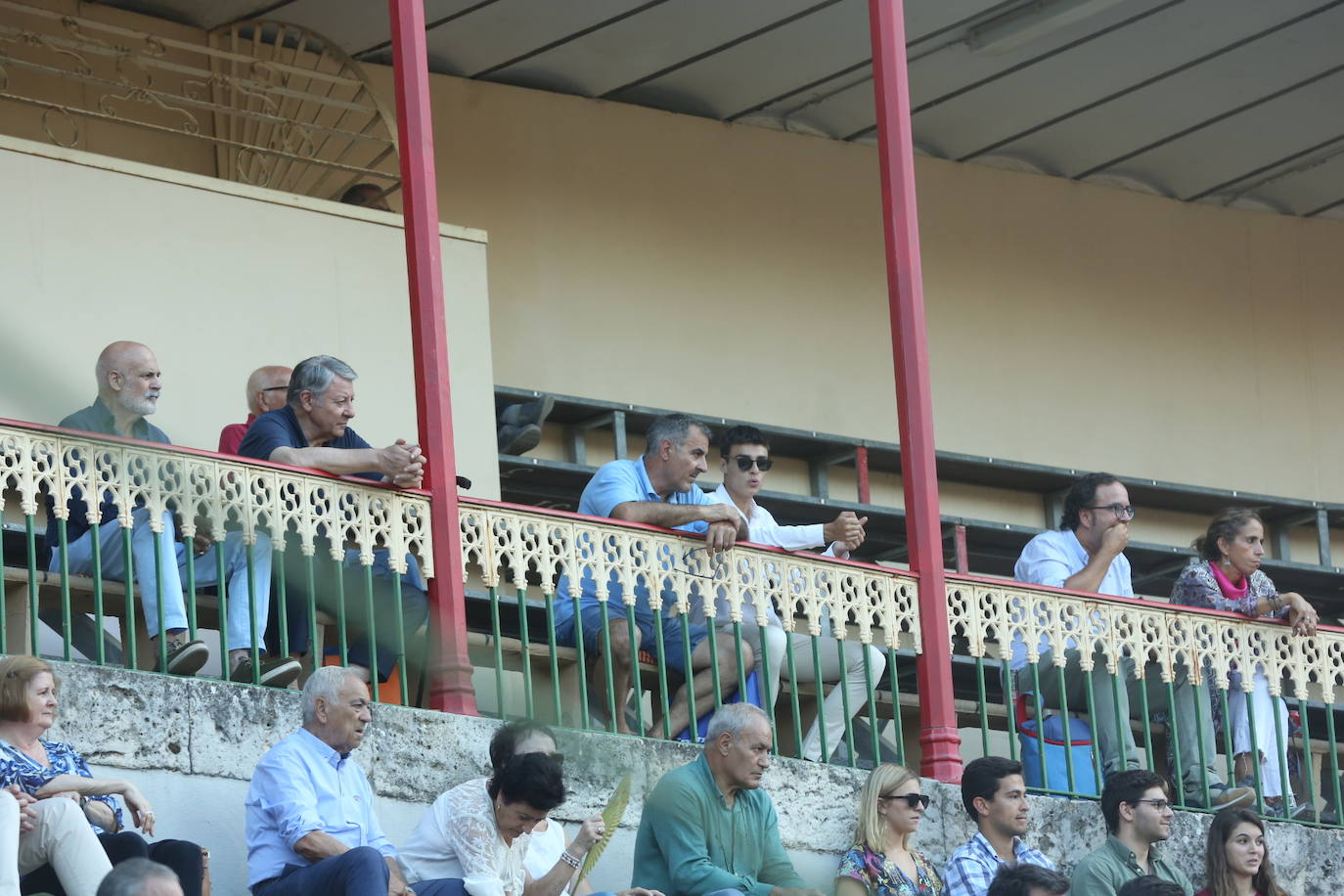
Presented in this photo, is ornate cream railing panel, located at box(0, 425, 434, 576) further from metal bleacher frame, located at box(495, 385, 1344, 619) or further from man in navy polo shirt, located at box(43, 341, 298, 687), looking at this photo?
metal bleacher frame, located at box(495, 385, 1344, 619)

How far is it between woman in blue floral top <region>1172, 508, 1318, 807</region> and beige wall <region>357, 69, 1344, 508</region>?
3.82 meters

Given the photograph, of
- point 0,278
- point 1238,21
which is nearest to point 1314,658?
point 1238,21

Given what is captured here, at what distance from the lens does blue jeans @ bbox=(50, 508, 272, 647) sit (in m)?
6.74

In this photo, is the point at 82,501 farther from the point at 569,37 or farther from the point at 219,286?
the point at 569,37

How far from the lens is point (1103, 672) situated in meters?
8.62

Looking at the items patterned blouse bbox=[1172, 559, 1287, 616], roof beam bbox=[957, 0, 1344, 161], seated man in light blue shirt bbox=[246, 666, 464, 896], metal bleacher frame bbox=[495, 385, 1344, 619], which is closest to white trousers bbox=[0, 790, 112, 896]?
seated man in light blue shirt bbox=[246, 666, 464, 896]

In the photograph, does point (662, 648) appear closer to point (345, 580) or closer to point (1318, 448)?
point (345, 580)

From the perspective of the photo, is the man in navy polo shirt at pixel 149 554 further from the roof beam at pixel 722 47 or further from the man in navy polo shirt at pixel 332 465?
the roof beam at pixel 722 47

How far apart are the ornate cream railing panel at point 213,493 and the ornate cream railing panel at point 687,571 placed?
28 cm

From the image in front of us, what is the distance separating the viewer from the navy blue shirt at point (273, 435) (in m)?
7.17

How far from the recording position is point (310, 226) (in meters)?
10.1

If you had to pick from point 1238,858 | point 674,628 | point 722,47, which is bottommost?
point 1238,858

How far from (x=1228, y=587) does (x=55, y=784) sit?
501 cm

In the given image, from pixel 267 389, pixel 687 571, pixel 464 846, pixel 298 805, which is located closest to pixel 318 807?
pixel 298 805
